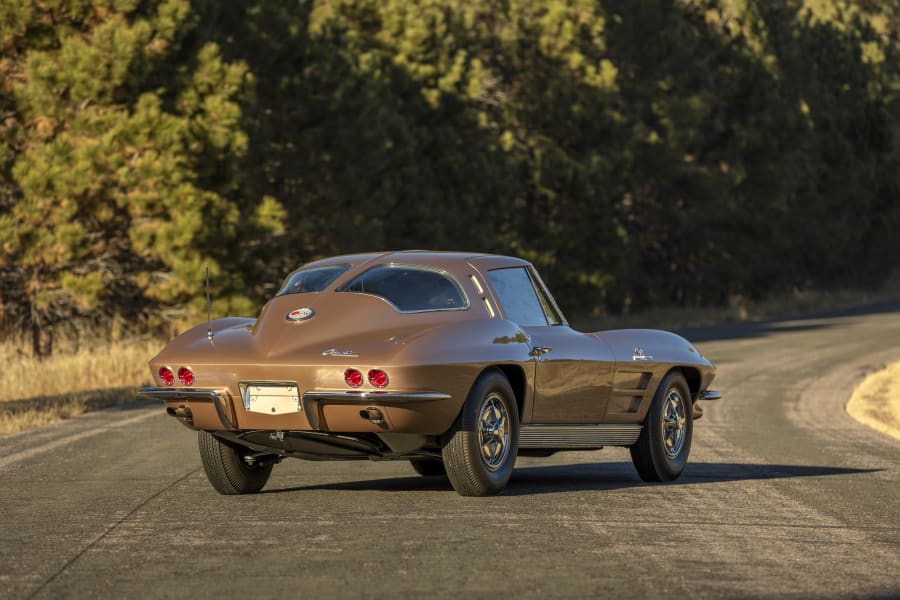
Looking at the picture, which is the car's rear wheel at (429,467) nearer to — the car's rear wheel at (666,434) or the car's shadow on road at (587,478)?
the car's shadow on road at (587,478)

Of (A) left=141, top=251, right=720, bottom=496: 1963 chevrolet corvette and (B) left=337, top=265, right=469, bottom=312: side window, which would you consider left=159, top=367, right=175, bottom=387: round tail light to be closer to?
(A) left=141, top=251, right=720, bottom=496: 1963 chevrolet corvette

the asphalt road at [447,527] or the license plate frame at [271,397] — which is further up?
the license plate frame at [271,397]

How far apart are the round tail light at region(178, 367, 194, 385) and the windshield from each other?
87cm

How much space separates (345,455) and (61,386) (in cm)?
1368

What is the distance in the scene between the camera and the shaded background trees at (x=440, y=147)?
3070cm

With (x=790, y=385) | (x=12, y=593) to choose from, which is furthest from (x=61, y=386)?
(x=12, y=593)

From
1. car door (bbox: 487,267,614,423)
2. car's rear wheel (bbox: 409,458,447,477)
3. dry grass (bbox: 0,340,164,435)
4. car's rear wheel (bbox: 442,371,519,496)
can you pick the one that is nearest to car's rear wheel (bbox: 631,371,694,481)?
car door (bbox: 487,267,614,423)

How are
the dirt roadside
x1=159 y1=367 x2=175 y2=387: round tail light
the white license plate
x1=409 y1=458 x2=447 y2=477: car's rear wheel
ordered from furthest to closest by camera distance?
the dirt roadside
x1=409 y1=458 x2=447 y2=477: car's rear wheel
x1=159 y1=367 x2=175 y2=387: round tail light
the white license plate

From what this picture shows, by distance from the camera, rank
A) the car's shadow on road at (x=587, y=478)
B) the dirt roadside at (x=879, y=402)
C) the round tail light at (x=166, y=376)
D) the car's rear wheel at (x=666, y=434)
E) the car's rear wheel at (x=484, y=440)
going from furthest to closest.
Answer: the dirt roadside at (x=879, y=402), the car's rear wheel at (x=666, y=434), the car's shadow on road at (x=587, y=478), the round tail light at (x=166, y=376), the car's rear wheel at (x=484, y=440)

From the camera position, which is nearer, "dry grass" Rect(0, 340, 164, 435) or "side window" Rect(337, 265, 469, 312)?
"side window" Rect(337, 265, 469, 312)

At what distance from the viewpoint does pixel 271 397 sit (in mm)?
10461

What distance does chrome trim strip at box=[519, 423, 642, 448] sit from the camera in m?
11.6

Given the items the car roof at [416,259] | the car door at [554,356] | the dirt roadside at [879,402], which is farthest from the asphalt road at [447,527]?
the dirt roadside at [879,402]

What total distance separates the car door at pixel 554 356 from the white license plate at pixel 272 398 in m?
1.78
